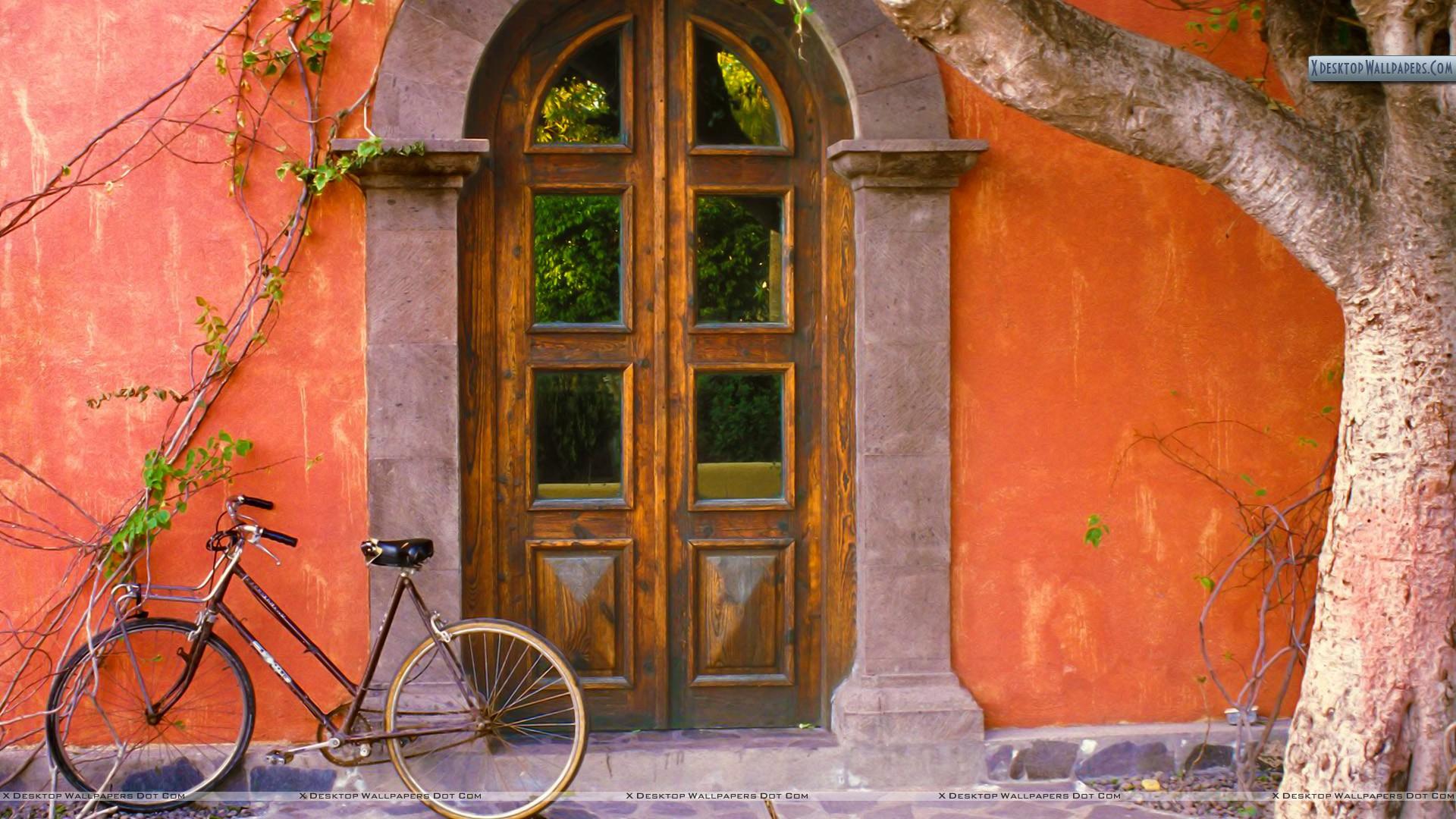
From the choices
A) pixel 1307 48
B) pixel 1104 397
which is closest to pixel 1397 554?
pixel 1104 397

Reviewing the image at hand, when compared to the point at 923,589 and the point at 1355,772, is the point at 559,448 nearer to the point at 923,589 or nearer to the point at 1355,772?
the point at 923,589

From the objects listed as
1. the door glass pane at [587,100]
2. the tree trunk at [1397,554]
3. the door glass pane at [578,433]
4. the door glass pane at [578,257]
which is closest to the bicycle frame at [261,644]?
the door glass pane at [578,433]

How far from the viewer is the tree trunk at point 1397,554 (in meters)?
3.98

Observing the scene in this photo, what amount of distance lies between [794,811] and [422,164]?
2735 mm

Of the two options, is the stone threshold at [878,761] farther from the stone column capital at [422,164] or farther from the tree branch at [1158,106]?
the stone column capital at [422,164]

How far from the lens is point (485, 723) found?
4676 millimetres

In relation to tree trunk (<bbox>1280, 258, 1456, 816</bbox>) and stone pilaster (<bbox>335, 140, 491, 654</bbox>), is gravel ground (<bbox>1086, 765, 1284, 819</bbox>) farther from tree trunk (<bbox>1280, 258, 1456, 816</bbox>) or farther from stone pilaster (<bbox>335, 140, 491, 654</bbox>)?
stone pilaster (<bbox>335, 140, 491, 654</bbox>)

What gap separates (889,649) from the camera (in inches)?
201

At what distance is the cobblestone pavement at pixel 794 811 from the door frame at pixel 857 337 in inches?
11.6

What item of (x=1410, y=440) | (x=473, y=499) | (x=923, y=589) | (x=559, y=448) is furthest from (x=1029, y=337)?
(x=473, y=499)

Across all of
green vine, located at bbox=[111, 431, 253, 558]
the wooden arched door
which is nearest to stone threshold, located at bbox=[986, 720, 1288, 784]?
the wooden arched door

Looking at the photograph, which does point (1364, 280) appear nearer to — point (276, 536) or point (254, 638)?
point (276, 536)

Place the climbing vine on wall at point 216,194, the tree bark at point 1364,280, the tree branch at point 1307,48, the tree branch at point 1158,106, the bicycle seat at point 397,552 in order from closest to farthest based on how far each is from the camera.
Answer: the tree branch at point 1158,106 → the tree bark at point 1364,280 → the tree branch at point 1307,48 → the bicycle seat at point 397,552 → the climbing vine on wall at point 216,194

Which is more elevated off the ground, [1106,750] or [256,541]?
[256,541]
